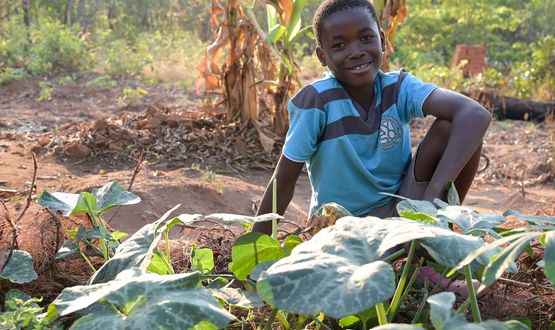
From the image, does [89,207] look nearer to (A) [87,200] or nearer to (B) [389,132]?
(A) [87,200]

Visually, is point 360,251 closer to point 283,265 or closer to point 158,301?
point 283,265

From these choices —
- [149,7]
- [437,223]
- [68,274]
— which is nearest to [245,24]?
[68,274]

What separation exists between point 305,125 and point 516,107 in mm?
5844

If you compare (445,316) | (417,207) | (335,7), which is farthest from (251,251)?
(335,7)

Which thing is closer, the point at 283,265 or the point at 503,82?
the point at 283,265

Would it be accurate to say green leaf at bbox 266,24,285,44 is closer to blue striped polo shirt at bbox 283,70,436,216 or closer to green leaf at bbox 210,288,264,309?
blue striped polo shirt at bbox 283,70,436,216

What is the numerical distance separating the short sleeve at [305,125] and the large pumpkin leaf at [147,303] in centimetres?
108

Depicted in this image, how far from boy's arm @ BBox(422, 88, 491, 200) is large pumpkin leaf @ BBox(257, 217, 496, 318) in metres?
0.90

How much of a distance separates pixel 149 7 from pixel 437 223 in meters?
17.0

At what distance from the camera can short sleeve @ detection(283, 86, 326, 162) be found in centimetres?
222

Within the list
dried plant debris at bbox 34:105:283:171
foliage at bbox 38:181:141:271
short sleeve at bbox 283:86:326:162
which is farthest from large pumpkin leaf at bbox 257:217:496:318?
dried plant debris at bbox 34:105:283:171

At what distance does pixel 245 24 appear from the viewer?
4781mm

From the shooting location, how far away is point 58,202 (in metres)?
1.67

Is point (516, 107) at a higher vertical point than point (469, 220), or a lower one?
lower
